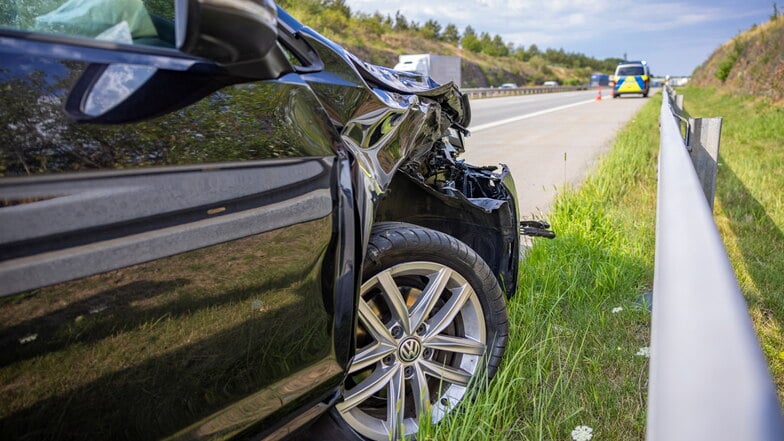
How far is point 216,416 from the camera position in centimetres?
159

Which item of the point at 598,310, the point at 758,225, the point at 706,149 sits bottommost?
the point at 598,310

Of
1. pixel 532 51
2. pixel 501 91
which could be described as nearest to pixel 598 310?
pixel 501 91

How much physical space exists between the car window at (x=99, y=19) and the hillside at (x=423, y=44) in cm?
2574

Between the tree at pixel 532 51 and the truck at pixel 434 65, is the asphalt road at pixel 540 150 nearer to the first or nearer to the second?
the truck at pixel 434 65

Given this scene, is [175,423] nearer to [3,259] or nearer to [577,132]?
[3,259]

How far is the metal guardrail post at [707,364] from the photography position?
529 millimetres

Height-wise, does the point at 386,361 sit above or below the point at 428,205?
below

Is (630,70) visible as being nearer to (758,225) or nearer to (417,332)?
(758,225)

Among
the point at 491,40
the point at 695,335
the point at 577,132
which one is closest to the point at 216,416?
the point at 695,335

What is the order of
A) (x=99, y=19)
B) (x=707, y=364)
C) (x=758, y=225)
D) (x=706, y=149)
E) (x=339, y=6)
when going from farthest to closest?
(x=339, y=6) → (x=758, y=225) → (x=706, y=149) → (x=99, y=19) → (x=707, y=364)

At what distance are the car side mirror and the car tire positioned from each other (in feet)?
2.59

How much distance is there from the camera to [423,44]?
69188mm

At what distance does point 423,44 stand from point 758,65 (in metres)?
50.2

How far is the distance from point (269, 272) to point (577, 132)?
13978 mm
